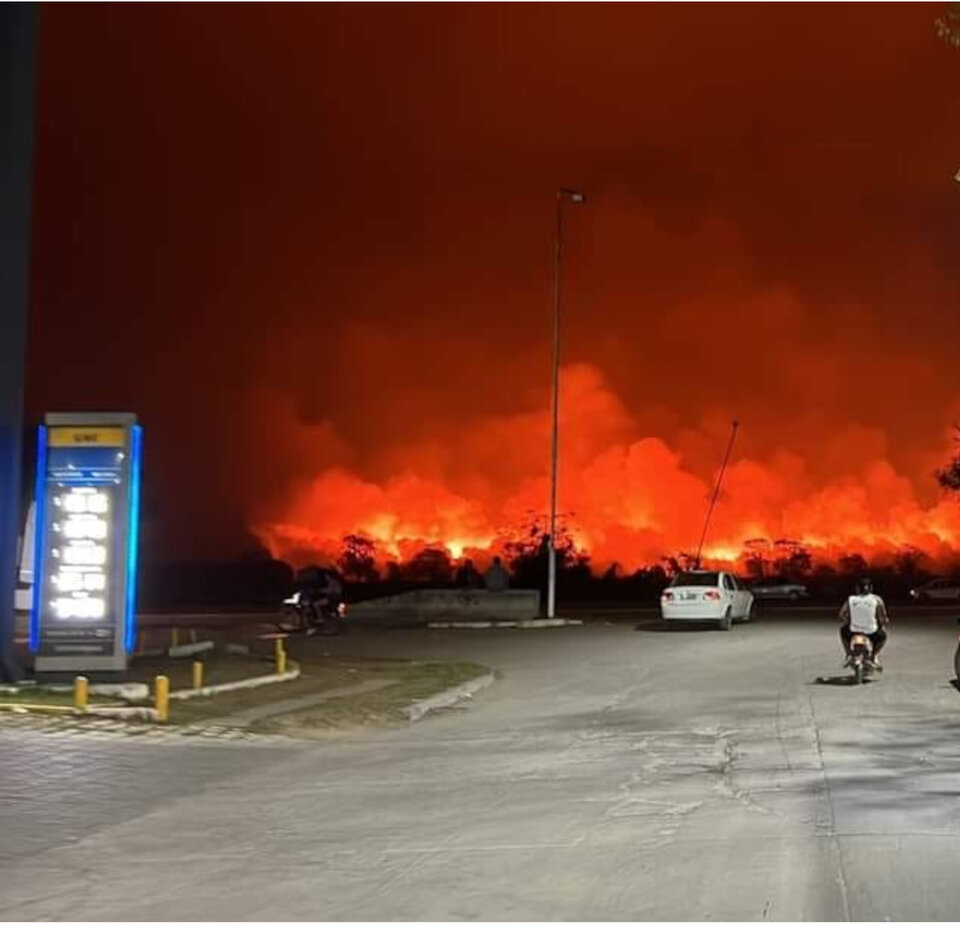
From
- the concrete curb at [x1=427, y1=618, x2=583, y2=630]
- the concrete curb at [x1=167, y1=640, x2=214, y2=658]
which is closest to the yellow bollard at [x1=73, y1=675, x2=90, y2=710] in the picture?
the concrete curb at [x1=167, y1=640, x2=214, y2=658]

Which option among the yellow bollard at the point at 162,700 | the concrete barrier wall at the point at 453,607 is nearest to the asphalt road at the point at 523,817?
the yellow bollard at the point at 162,700

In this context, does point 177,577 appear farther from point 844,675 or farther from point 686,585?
point 844,675

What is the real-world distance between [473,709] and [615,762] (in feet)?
16.3

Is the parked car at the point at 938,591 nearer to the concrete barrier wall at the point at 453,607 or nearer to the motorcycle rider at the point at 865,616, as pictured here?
the concrete barrier wall at the point at 453,607

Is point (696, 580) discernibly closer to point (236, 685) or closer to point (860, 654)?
point (860, 654)

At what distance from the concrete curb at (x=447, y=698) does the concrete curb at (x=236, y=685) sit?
2893 millimetres

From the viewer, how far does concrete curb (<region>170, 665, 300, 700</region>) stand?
1672cm

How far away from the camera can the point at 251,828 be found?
9141 millimetres

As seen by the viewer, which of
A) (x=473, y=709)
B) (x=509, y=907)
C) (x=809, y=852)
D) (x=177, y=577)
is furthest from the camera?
(x=177, y=577)

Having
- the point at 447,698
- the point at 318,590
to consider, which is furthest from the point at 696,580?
the point at 447,698

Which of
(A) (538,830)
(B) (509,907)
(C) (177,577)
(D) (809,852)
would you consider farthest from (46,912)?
(C) (177,577)

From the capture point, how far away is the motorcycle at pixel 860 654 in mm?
18641

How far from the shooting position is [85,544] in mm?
18094

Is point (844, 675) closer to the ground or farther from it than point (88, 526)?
closer to the ground
